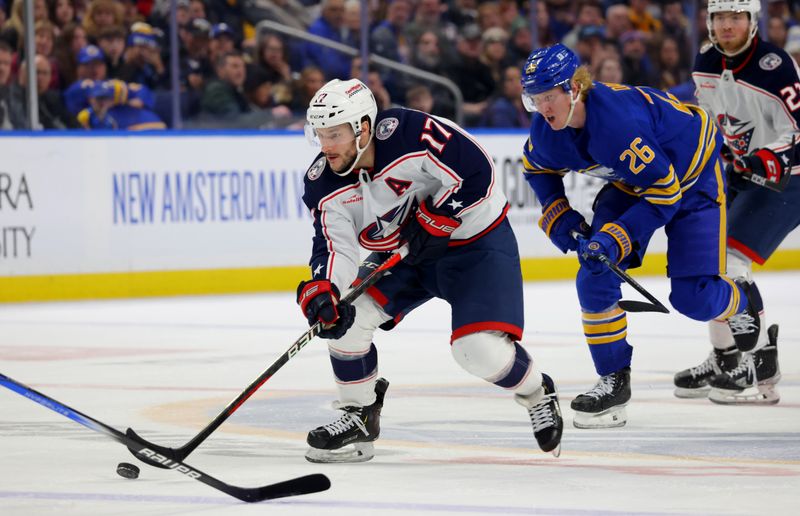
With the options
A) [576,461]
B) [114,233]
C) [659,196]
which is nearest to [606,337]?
[659,196]

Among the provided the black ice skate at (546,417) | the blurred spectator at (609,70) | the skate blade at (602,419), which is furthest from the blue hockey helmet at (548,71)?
the blurred spectator at (609,70)

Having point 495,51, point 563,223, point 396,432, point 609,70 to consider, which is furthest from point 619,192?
point 609,70

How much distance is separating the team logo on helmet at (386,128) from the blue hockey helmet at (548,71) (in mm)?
487

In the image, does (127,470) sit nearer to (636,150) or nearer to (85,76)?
(636,150)

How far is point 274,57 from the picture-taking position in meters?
8.95

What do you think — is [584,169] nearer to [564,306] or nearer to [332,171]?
[332,171]

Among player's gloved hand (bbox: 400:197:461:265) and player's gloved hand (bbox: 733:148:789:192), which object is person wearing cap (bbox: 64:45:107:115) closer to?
player's gloved hand (bbox: 733:148:789:192)

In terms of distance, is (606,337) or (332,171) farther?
(606,337)

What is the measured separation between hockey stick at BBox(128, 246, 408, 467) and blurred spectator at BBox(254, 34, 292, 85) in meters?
5.37

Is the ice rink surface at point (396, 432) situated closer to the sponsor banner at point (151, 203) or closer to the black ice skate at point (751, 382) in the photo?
the black ice skate at point (751, 382)

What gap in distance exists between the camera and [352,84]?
3.55 metres

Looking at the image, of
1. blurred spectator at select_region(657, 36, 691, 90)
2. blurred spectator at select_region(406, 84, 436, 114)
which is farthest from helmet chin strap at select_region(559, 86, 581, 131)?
blurred spectator at select_region(657, 36, 691, 90)

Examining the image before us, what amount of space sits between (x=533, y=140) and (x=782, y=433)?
110 centimetres

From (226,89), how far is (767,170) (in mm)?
4759
